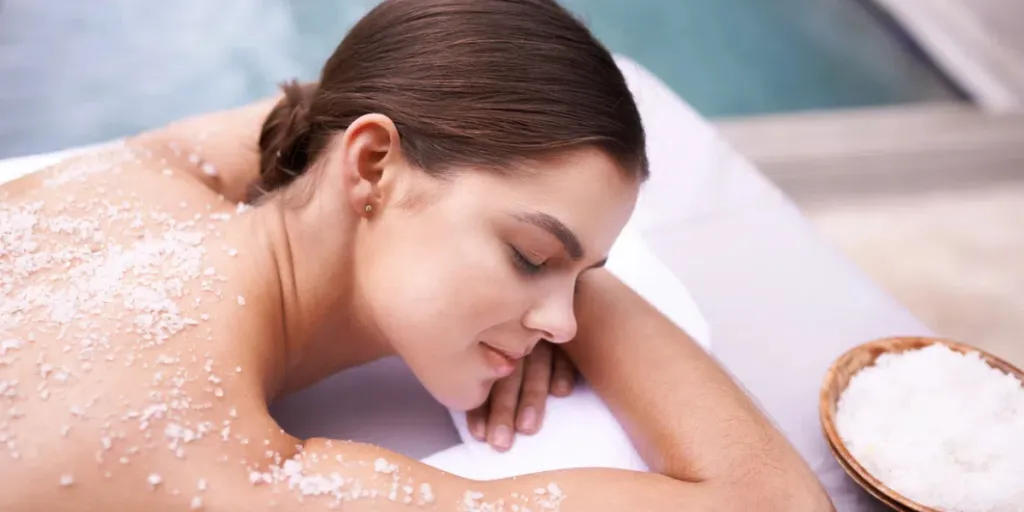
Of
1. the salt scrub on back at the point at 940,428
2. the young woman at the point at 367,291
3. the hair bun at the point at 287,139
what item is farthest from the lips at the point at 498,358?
the salt scrub on back at the point at 940,428

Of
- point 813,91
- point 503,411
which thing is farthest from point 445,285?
point 813,91

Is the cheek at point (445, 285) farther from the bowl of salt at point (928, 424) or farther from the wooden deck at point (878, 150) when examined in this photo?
the wooden deck at point (878, 150)

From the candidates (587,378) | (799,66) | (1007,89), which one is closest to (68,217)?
(587,378)

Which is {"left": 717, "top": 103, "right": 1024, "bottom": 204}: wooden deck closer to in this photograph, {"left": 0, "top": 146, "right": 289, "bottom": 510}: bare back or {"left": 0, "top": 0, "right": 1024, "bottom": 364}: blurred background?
{"left": 0, "top": 0, "right": 1024, "bottom": 364}: blurred background

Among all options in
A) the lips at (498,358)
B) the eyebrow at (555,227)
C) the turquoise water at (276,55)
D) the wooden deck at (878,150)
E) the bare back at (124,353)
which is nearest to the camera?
the bare back at (124,353)

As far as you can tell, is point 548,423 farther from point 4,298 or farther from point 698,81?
point 698,81

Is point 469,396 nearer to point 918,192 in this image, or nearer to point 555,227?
point 555,227

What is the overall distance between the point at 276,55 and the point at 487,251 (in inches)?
72.7

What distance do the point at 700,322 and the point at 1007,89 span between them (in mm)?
2120

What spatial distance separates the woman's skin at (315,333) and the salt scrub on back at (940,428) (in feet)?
0.42

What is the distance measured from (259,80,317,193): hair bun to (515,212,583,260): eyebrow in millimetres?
348

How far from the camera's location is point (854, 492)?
1.14 meters

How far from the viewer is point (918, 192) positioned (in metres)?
2.49

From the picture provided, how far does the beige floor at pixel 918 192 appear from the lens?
215cm
